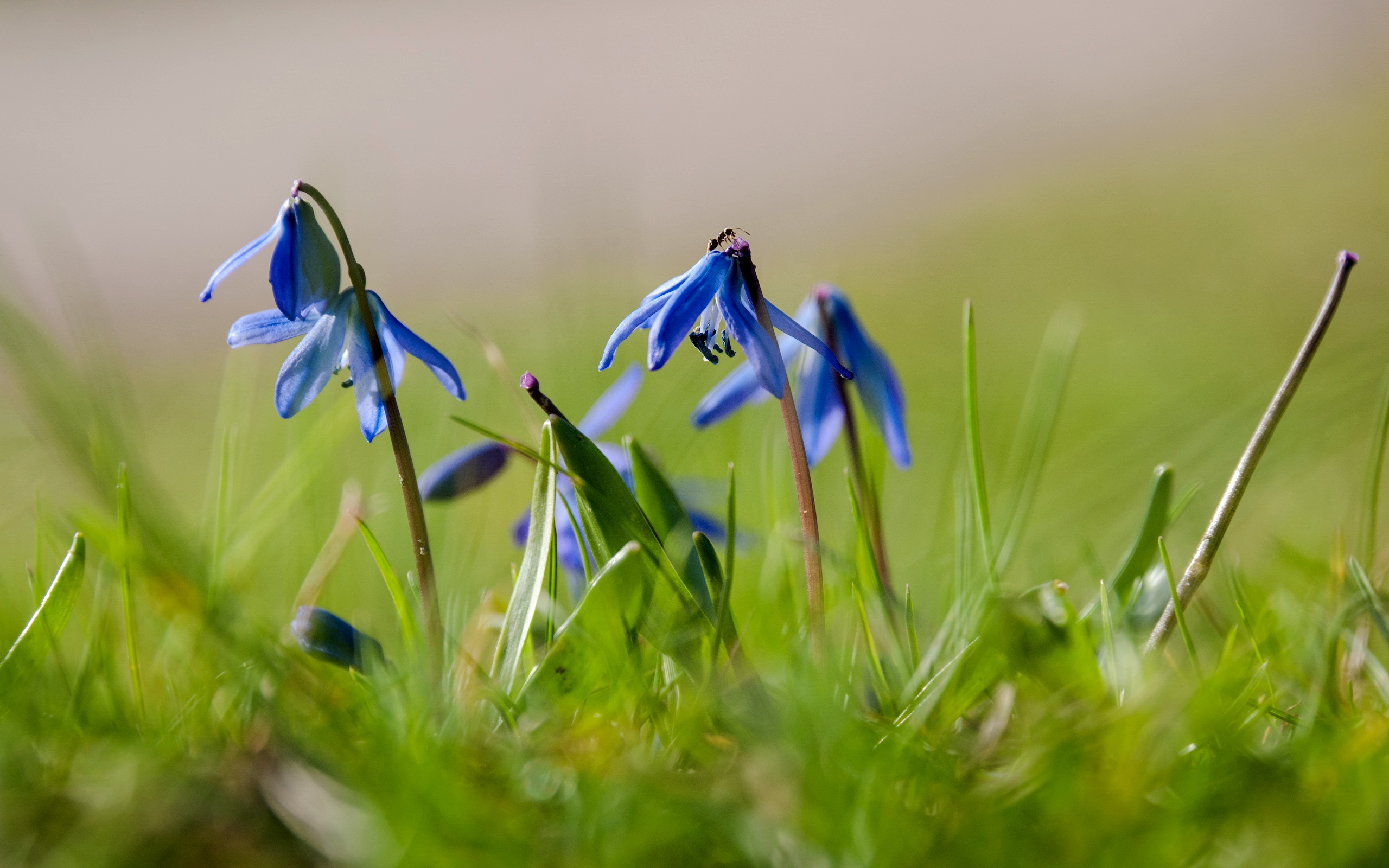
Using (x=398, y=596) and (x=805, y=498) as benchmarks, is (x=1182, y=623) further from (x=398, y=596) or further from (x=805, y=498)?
(x=398, y=596)

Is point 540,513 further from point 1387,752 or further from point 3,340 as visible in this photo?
point 1387,752

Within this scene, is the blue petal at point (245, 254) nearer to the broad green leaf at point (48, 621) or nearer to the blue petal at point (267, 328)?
the blue petal at point (267, 328)

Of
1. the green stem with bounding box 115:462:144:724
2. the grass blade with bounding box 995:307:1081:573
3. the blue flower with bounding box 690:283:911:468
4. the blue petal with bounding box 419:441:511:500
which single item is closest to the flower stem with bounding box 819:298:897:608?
the blue flower with bounding box 690:283:911:468

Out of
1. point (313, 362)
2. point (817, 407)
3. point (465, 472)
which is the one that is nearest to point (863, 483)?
point (817, 407)

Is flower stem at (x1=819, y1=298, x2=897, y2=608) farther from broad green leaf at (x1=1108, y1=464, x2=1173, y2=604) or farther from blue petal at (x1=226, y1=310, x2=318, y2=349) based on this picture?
blue petal at (x1=226, y1=310, x2=318, y2=349)

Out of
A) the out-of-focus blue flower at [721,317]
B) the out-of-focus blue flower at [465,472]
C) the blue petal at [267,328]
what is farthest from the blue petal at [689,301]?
the blue petal at [267,328]
